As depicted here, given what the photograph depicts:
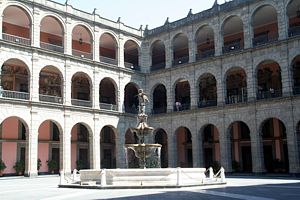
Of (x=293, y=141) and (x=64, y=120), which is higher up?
(x=64, y=120)

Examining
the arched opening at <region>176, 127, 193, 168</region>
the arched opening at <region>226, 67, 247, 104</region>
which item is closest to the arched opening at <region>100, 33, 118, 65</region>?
the arched opening at <region>176, 127, 193, 168</region>

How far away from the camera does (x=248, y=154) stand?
112 feet

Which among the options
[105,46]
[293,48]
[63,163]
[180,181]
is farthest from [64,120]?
[293,48]

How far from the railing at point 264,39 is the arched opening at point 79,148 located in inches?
649

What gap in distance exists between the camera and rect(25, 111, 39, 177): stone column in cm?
2795

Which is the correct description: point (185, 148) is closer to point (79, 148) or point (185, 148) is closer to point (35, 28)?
point (79, 148)

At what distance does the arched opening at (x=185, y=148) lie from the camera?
37.7m

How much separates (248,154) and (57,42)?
62.5ft

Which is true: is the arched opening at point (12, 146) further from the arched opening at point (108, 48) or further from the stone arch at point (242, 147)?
the stone arch at point (242, 147)

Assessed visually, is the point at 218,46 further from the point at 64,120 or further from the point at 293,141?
the point at 64,120

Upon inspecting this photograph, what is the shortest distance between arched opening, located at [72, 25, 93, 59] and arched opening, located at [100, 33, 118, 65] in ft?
4.38

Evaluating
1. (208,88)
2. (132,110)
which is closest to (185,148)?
(208,88)

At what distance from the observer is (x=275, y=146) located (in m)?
32.6

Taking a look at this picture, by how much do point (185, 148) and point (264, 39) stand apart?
1271cm
